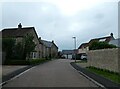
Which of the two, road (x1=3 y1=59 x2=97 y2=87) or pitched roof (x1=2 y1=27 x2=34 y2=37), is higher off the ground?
pitched roof (x1=2 y1=27 x2=34 y2=37)

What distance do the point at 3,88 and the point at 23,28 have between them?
178ft

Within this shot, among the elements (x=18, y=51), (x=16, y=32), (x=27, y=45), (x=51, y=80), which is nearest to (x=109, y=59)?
(x=51, y=80)

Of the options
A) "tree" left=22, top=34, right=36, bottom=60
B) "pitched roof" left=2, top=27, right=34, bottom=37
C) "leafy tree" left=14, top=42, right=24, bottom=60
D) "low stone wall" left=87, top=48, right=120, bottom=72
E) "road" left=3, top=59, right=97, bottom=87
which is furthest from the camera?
"pitched roof" left=2, top=27, right=34, bottom=37

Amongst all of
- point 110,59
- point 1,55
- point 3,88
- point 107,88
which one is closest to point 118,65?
point 110,59

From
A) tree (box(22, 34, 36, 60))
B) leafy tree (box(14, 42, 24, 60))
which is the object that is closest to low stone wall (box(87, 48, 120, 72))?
tree (box(22, 34, 36, 60))

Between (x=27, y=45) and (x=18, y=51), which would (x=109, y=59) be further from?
(x=18, y=51)

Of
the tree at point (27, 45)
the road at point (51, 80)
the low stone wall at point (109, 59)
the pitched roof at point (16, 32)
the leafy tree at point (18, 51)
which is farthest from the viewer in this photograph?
the pitched roof at point (16, 32)

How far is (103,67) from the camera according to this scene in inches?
1104

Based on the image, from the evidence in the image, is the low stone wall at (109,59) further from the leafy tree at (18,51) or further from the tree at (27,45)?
the leafy tree at (18,51)

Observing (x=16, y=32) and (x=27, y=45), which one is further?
(x=16, y=32)

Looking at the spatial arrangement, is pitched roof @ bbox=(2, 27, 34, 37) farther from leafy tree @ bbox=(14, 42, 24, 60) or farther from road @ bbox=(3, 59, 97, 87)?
road @ bbox=(3, 59, 97, 87)

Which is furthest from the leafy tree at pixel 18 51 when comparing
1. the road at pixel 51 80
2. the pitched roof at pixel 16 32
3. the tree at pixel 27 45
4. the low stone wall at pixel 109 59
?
the road at pixel 51 80

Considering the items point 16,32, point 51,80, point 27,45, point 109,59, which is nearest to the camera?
point 51,80

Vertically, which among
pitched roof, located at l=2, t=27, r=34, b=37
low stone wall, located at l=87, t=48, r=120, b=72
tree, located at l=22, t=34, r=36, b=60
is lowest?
low stone wall, located at l=87, t=48, r=120, b=72
